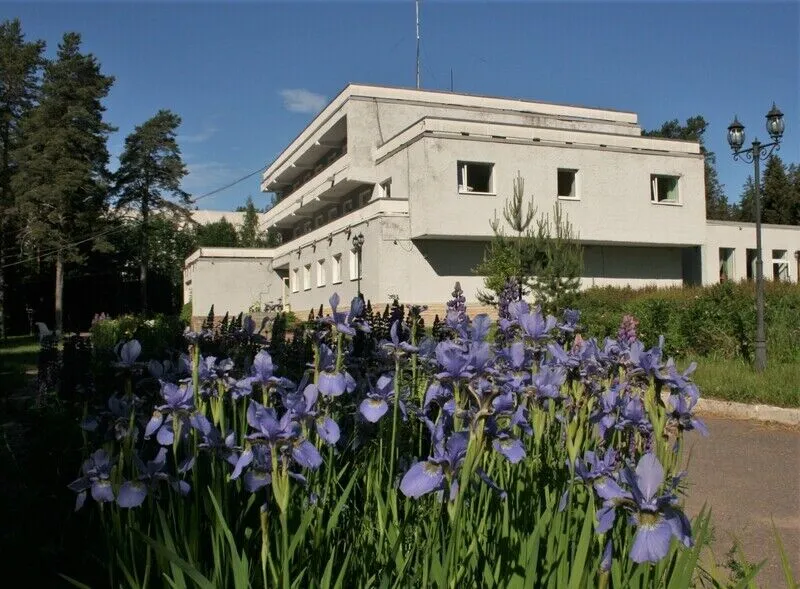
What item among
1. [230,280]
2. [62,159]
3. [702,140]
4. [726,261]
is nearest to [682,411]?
[726,261]

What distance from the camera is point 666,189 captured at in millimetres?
29656

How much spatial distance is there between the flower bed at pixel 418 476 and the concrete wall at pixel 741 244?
30.2 metres

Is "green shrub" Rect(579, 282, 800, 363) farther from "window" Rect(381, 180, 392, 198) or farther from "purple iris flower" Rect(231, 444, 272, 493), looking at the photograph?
"window" Rect(381, 180, 392, 198)

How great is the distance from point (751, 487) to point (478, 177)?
2252cm

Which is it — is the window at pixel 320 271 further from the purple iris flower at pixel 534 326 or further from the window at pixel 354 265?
the purple iris flower at pixel 534 326

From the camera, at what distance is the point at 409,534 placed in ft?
7.45

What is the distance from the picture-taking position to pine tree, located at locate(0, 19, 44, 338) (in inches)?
1433

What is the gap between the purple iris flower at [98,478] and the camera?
6.27ft

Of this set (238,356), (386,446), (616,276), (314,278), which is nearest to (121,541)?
(386,446)

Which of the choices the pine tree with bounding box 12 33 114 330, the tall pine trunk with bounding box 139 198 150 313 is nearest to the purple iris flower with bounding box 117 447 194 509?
the pine tree with bounding box 12 33 114 330

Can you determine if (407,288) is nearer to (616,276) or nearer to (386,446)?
(616,276)

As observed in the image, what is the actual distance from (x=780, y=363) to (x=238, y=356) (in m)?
8.76

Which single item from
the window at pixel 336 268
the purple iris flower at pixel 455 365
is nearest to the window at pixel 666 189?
the window at pixel 336 268

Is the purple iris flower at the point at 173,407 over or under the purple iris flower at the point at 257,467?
over
